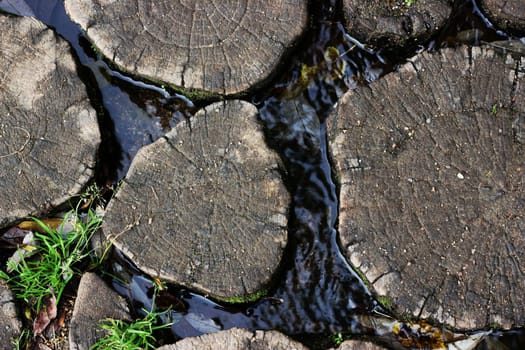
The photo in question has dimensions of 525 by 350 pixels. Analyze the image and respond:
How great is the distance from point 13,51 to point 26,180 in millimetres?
732

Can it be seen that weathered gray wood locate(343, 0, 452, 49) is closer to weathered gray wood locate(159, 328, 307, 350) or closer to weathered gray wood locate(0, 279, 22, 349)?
weathered gray wood locate(159, 328, 307, 350)

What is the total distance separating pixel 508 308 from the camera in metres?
2.72

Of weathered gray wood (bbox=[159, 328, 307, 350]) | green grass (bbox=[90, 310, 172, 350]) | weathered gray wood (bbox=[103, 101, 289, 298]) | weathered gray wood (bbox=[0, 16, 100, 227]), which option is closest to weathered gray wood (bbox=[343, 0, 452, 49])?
weathered gray wood (bbox=[103, 101, 289, 298])

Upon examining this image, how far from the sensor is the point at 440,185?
2.82 metres

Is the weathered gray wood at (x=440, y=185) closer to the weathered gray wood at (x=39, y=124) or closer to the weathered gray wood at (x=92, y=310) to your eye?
the weathered gray wood at (x=92, y=310)

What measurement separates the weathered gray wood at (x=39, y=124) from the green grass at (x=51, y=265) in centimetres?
16

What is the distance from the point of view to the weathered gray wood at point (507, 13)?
10.1ft

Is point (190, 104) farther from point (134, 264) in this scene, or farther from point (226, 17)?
point (134, 264)

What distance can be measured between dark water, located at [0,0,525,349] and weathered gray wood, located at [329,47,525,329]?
0.76ft

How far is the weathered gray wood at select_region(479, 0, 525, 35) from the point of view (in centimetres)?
307

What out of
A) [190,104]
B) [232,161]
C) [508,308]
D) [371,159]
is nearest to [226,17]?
[190,104]

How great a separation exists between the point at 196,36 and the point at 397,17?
3.62 feet

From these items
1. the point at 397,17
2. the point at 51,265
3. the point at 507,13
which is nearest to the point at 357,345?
the point at 51,265

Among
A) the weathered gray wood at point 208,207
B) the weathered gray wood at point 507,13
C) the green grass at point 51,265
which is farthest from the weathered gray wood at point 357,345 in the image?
the weathered gray wood at point 507,13
